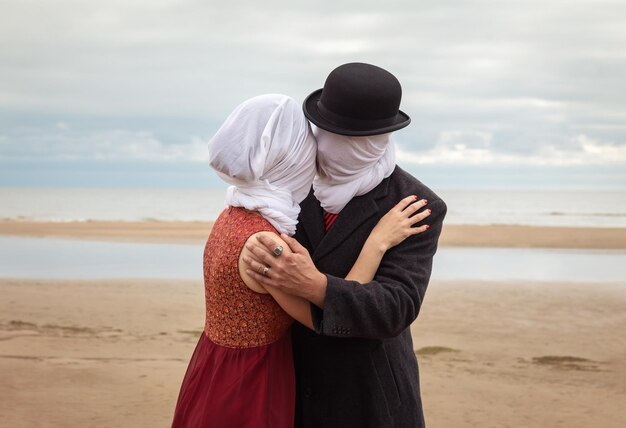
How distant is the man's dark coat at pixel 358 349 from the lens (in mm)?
2299

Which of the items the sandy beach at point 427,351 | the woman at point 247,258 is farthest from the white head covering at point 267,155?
the sandy beach at point 427,351

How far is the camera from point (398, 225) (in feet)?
7.28

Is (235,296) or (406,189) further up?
(406,189)

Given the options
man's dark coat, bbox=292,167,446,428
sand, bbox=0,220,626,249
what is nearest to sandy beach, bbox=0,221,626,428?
man's dark coat, bbox=292,167,446,428

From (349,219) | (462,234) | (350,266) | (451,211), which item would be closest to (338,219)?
(349,219)

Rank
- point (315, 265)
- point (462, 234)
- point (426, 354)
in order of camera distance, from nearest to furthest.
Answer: point (315, 265) → point (426, 354) → point (462, 234)

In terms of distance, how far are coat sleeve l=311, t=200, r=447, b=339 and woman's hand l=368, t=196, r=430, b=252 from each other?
0.06m

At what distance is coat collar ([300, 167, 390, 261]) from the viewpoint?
231cm

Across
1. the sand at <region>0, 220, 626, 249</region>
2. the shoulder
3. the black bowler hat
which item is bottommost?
the sand at <region>0, 220, 626, 249</region>

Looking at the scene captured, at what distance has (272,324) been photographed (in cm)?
218

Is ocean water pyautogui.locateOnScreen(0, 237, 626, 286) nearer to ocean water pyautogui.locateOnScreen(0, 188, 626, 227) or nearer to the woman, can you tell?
the woman

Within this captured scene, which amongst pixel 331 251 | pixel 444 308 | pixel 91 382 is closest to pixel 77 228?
pixel 444 308

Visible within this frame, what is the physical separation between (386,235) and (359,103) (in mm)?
393

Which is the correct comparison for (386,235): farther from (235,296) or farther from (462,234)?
(462,234)
